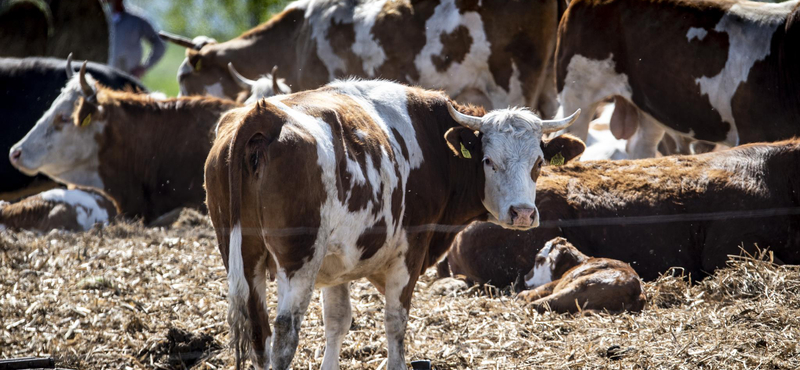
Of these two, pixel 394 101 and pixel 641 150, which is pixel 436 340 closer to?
pixel 394 101

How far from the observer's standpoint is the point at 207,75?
1123cm

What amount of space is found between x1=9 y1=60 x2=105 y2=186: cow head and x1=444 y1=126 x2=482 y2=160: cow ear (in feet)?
15.8

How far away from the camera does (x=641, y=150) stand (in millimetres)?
8922

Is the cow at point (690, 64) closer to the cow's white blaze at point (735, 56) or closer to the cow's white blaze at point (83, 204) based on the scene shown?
the cow's white blaze at point (735, 56)

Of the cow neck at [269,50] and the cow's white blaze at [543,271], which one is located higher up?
the cow neck at [269,50]

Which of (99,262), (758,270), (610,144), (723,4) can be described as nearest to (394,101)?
(758,270)

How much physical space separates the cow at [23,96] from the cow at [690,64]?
5307 mm

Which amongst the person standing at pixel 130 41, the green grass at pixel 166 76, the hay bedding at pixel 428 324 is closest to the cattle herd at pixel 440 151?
the hay bedding at pixel 428 324

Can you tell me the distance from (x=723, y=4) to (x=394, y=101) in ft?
14.6

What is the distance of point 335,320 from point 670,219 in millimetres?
2986

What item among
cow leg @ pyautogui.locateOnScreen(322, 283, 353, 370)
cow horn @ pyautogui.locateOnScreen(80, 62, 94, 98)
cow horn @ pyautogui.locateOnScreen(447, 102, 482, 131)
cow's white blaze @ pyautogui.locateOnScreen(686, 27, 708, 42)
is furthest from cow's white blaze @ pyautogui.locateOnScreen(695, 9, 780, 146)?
cow horn @ pyautogui.locateOnScreen(80, 62, 94, 98)

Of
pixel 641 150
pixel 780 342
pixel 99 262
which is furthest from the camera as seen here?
pixel 641 150

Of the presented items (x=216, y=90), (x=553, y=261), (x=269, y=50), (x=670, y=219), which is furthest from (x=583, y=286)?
(x=216, y=90)

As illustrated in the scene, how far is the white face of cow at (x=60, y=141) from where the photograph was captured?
823 cm
